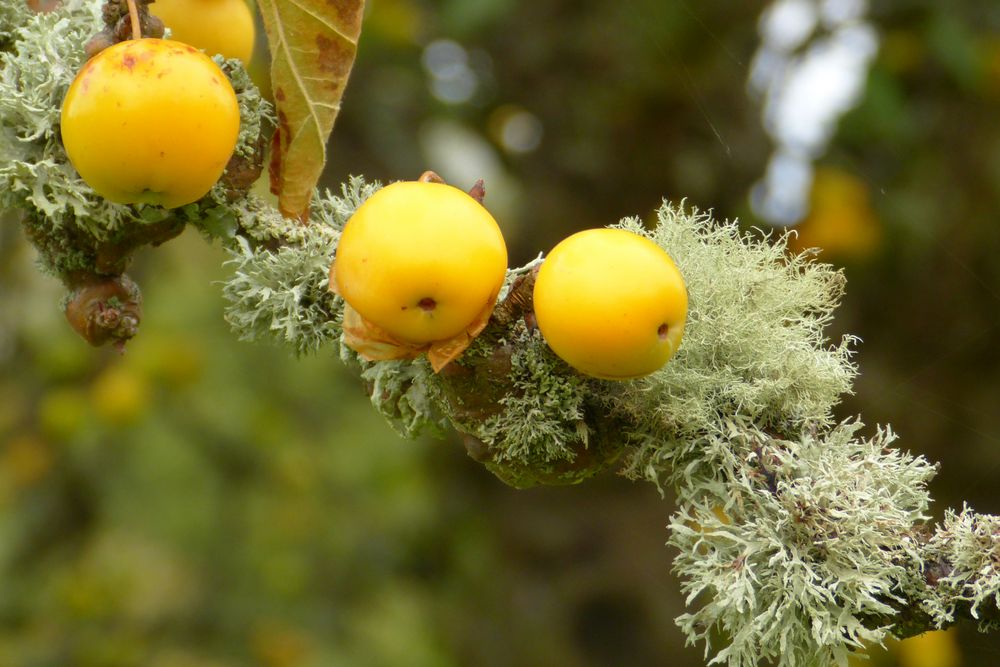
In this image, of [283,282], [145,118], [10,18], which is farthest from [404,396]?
[10,18]

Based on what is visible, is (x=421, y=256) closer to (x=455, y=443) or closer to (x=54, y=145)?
(x=54, y=145)

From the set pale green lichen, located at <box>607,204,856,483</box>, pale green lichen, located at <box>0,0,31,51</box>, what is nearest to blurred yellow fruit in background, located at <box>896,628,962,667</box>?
pale green lichen, located at <box>607,204,856,483</box>

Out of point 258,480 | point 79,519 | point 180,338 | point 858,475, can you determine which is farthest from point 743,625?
point 79,519

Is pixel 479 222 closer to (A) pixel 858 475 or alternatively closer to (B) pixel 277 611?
(A) pixel 858 475

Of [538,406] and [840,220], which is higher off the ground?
[538,406]

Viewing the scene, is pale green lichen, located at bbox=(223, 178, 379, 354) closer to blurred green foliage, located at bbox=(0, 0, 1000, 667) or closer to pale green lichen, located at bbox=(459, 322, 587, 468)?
pale green lichen, located at bbox=(459, 322, 587, 468)

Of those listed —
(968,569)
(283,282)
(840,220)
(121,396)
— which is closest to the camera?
(968,569)

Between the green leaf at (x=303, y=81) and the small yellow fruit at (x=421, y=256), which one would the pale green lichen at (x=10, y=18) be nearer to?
the green leaf at (x=303, y=81)
